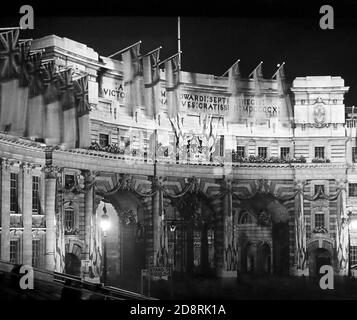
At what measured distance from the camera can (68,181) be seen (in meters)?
20.3

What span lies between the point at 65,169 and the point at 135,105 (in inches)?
102

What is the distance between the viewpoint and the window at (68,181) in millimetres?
20136

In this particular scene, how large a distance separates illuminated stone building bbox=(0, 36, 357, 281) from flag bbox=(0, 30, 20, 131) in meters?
1.55

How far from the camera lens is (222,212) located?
22.3 m

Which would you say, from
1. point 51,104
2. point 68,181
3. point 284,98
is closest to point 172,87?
point 284,98

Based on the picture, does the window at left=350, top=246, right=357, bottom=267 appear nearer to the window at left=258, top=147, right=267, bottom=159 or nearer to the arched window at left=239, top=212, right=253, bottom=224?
the arched window at left=239, top=212, right=253, bottom=224

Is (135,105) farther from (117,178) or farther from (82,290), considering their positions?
(82,290)

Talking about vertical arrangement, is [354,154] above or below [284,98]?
below

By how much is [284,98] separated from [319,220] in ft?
12.3

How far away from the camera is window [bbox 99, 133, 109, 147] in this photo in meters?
20.2

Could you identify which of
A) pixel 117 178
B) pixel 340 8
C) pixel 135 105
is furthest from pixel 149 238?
pixel 340 8

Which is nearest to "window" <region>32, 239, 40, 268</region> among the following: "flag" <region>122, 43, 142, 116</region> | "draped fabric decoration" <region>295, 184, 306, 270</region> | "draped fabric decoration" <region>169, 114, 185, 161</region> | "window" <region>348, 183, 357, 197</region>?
"flag" <region>122, 43, 142, 116</region>

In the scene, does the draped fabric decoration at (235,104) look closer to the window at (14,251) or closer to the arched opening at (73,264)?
the arched opening at (73,264)

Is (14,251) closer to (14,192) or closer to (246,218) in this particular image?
(14,192)
